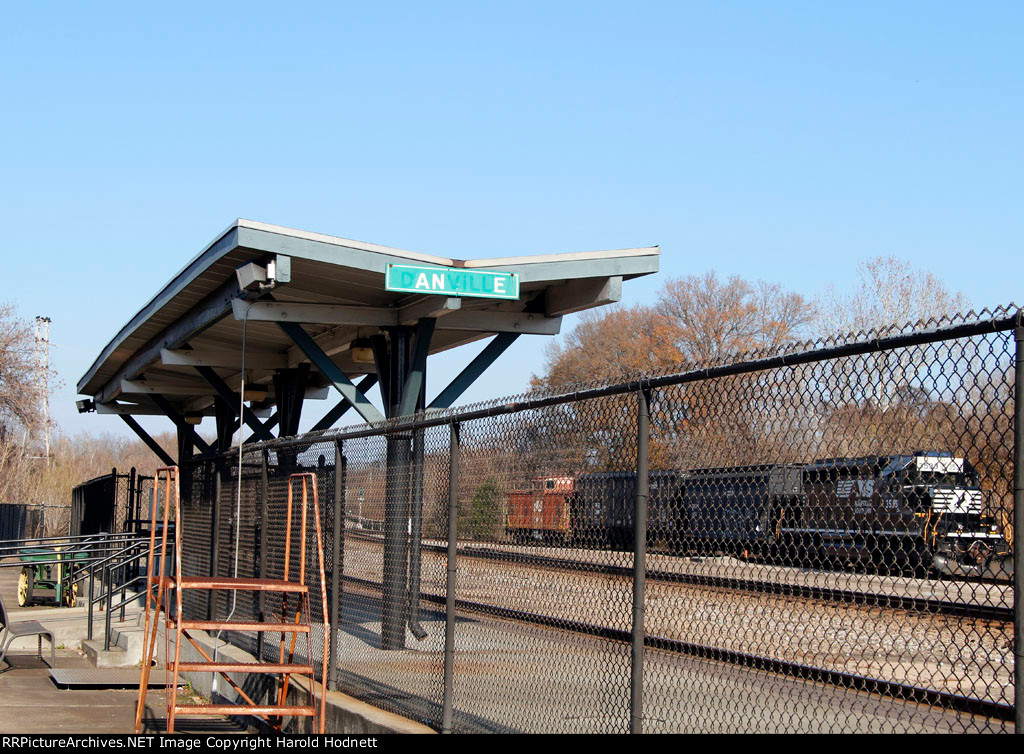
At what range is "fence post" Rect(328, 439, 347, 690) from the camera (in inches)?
341

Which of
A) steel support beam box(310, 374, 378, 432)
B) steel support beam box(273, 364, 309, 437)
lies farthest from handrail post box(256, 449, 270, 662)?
steel support beam box(310, 374, 378, 432)

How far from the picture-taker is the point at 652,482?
15.9ft

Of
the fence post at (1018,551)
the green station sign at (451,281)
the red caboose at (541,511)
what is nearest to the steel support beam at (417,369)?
the green station sign at (451,281)

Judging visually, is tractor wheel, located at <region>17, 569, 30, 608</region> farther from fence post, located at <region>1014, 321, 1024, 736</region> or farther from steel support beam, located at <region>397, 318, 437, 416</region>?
fence post, located at <region>1014, 321, 1024, 736</region>

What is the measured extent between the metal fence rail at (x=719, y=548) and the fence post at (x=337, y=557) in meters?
0.49

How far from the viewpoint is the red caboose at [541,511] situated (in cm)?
558

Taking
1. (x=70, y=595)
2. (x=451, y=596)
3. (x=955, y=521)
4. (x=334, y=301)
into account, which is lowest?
(x=70, y=595)

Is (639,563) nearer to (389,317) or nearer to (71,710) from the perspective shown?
(71,710)

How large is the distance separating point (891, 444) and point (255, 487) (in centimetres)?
864

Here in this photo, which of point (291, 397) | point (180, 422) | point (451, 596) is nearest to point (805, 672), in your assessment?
point (451, 596)

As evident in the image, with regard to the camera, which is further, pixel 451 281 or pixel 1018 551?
pixel 451 281

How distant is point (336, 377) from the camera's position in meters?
11.4

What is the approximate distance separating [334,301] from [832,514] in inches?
364
